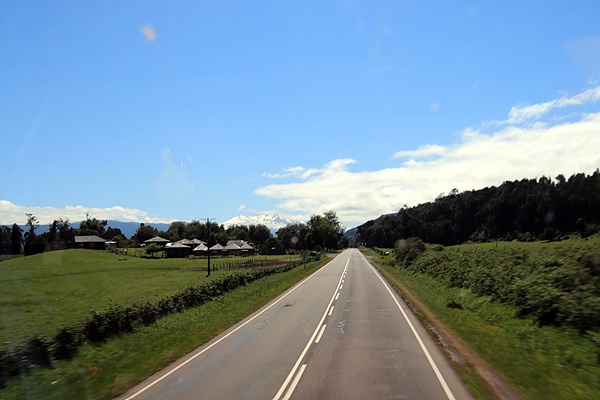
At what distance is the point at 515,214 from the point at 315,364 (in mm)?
125767

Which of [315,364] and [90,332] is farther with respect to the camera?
[90,332]

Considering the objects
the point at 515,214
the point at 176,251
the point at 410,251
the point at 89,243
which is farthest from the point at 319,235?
the point at 410,251

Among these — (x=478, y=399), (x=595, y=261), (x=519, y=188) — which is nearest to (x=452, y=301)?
(x=595, y=261)

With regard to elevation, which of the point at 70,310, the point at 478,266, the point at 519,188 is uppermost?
the point at 519,188

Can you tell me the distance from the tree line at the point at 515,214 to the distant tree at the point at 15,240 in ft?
419

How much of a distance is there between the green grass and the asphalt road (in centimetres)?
71

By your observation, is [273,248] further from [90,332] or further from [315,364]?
[315,364]

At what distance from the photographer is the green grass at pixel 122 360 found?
34.5 ft

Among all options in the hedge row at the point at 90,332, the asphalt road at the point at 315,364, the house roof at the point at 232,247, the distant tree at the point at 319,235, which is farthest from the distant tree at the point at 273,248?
the asphalt road at the point at 315,364

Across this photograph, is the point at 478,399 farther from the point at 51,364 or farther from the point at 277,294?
the point at 277,294

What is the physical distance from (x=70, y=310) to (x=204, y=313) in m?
10.8

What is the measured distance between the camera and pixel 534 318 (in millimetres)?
16234

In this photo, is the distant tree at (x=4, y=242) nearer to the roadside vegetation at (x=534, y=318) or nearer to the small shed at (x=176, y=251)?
the small shed at (x=176, y=251)

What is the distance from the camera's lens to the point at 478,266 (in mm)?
27516
